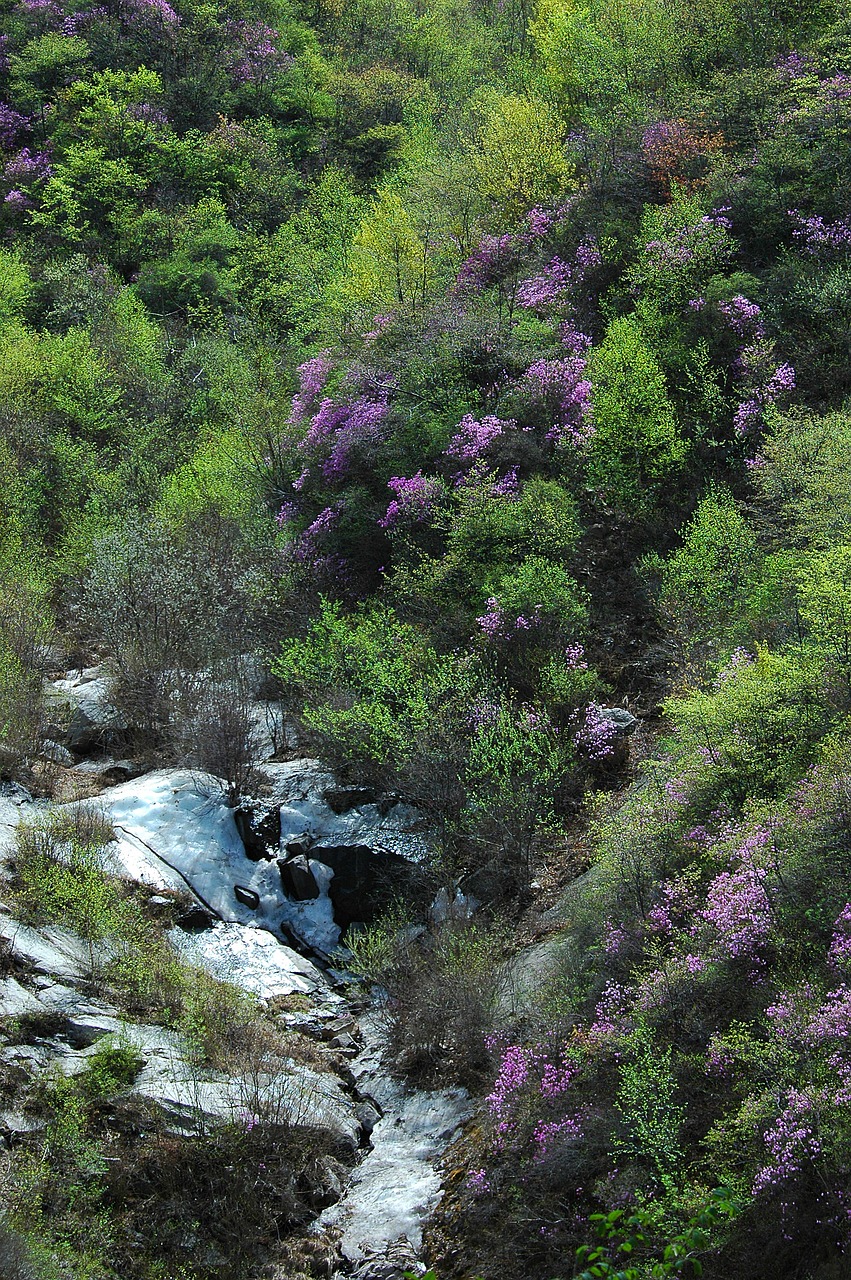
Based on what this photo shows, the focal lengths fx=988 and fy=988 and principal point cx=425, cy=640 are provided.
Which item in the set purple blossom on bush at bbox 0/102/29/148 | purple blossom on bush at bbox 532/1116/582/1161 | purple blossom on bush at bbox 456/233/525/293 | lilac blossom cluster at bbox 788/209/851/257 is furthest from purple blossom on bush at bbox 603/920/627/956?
purple blossom on bush at bbox 0/102/29/148

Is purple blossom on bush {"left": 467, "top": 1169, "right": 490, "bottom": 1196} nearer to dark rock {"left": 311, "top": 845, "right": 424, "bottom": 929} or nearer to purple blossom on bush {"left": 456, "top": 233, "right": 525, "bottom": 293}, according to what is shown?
dark rock {"left": 311, "top": 845, "right": 424, "bottom": 929}

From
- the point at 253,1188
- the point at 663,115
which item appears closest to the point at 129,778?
the point at 253,1188

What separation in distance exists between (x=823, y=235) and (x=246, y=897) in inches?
606

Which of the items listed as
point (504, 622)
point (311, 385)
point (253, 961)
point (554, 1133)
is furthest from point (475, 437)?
point (554, 1133)

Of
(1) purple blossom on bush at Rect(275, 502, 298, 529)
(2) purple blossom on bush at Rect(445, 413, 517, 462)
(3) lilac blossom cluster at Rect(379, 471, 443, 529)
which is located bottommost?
(1) purple blossom on bush at Rect(275, 502, 298, 529)

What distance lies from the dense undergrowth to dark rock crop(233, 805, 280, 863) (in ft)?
1.86

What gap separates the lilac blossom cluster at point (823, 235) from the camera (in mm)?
18078

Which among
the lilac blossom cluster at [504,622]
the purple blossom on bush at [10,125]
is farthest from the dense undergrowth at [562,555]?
the purple blossom on bush at [10,125]

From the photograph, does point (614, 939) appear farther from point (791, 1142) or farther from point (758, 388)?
point (758, 388)

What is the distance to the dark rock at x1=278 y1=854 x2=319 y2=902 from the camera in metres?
14.3

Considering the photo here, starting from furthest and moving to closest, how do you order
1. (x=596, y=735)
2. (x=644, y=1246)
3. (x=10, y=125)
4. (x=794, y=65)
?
(x=10, y=125) < (x=794, y=65) < (x=596, y=735) < (x=644, y=1246)

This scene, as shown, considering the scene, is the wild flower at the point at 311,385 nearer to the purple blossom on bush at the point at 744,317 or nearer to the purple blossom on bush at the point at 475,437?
the purple blossom on bush at the point at 475,437

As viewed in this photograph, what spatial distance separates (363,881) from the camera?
1415 cm

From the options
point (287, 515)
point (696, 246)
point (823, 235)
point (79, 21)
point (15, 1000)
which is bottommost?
point (287, 515)
